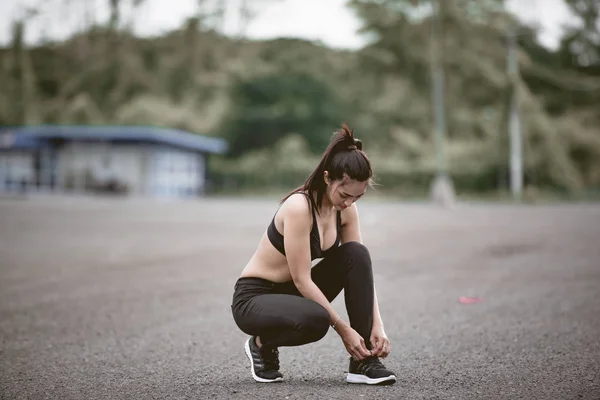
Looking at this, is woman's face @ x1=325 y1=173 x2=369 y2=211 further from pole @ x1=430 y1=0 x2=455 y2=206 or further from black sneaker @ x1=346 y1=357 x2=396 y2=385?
pole @ x1=430 y1=0 x2=455 y2=206

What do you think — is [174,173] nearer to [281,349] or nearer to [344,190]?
[281,349]

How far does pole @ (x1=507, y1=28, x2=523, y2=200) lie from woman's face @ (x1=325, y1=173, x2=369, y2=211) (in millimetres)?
28681

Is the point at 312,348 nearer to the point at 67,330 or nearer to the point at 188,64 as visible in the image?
the point at 67,330

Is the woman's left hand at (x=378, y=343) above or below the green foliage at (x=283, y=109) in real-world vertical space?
below

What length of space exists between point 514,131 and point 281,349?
2884 centimetres

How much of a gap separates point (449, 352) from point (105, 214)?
674 inches

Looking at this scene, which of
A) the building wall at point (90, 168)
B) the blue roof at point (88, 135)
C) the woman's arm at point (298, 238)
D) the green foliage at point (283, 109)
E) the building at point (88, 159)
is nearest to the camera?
the woman's arm at point (298, 238)

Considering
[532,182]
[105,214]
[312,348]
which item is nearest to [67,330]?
[312,348]

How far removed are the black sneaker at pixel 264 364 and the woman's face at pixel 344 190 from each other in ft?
2.68

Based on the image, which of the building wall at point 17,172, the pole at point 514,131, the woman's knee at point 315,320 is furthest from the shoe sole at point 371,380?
the building wall at point 17,172

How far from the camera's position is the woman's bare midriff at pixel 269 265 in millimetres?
3111

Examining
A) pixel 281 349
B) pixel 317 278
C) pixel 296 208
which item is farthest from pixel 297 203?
pixel 281 349

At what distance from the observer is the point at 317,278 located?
128 inches

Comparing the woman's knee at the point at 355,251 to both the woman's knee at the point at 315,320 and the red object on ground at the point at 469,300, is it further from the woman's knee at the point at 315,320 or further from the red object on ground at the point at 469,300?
the red object on ground at the point at 469,300
